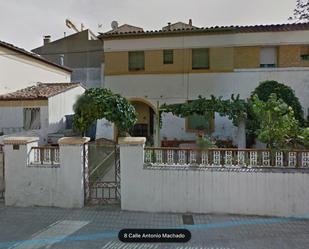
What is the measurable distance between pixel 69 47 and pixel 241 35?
17.0 m

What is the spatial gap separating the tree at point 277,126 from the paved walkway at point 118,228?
185 cm

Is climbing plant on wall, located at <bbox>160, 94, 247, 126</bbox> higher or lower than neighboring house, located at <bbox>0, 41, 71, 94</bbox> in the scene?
lower

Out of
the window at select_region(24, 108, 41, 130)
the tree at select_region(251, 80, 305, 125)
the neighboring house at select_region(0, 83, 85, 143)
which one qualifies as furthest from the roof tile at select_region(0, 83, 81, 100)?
the tree at select_region(251, 80, 305, 125)

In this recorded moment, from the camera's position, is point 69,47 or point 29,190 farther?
point 69,47

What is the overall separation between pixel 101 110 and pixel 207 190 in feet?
10.2

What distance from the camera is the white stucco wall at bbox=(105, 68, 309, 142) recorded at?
48.3 feet

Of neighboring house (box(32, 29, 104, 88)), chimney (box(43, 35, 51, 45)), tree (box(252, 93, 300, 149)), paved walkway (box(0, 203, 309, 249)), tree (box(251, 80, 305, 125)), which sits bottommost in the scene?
paved walkway (box(0, 203, 309, 249))

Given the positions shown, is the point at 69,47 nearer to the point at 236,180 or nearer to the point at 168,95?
the point at 168,95

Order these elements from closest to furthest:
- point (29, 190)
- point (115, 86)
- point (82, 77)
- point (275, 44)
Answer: point (29, 190) < point (275, 44) < point (115, 86) < point (82, 77)

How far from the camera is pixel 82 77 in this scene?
25.8 meters

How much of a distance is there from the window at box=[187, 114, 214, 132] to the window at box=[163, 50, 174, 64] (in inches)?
128

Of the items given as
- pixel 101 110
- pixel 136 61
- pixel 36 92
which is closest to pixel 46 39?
pixel 36 92

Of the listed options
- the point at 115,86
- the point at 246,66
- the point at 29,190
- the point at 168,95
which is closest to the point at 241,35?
the point at 246,66

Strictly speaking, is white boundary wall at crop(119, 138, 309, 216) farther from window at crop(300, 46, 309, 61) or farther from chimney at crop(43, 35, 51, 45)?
chimney at crop(43, 35, 51, 45)
